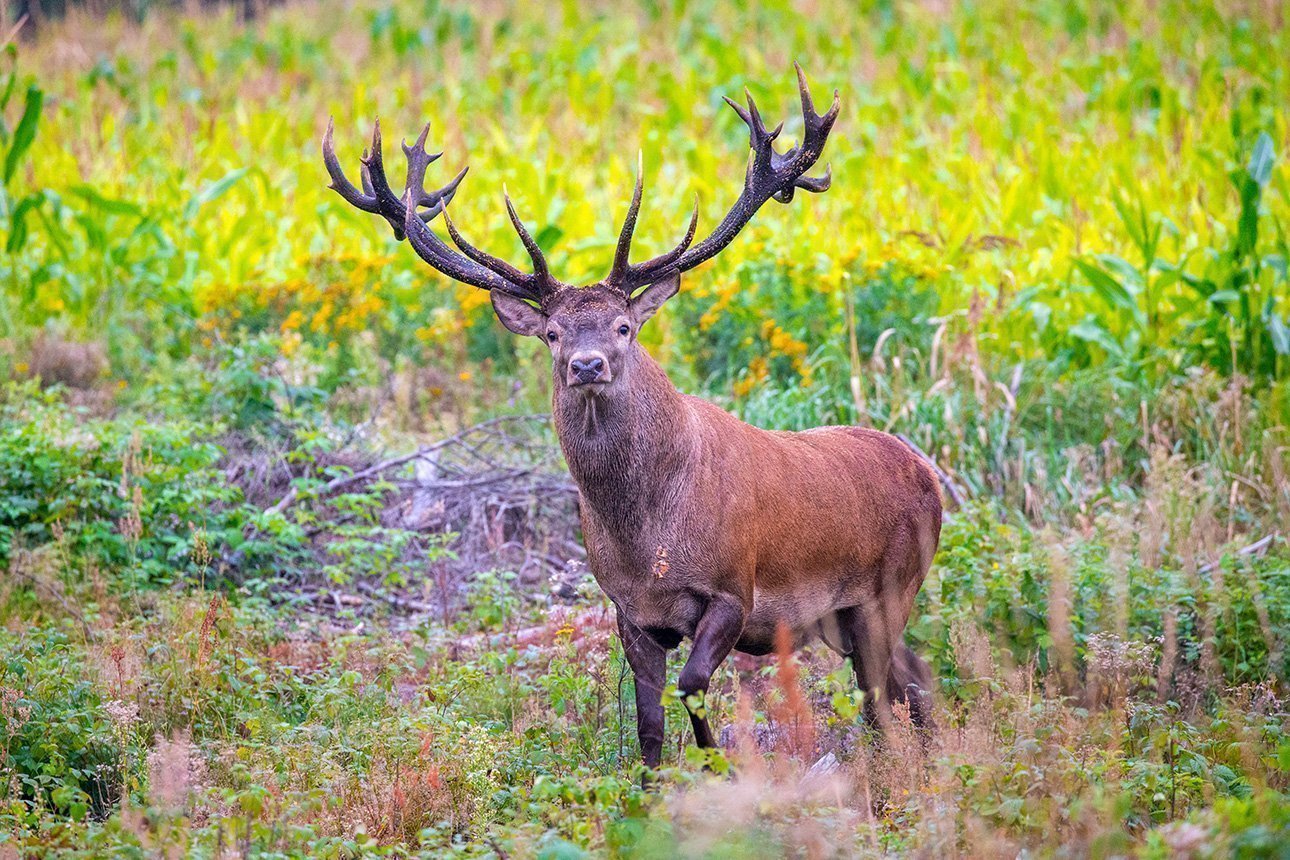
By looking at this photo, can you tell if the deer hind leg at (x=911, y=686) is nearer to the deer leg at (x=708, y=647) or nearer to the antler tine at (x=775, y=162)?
the deer leg at (x=708, y=647)

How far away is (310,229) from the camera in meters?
12.9

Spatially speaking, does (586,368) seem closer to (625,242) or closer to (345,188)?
(625,242)

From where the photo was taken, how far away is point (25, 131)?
11.0 metres

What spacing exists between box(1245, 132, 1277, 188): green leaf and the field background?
0.11 feet

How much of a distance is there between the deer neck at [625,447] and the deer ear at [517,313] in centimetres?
38

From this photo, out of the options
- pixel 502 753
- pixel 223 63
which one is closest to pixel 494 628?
pixel 502 753

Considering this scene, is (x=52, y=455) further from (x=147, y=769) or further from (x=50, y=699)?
(x=147, y=769)

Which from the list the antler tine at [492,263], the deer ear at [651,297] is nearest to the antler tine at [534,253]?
the antler tine at [492,263]

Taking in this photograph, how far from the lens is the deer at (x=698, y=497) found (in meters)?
5.42

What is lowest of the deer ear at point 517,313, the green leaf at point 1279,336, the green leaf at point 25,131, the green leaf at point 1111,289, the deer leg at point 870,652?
the deer leg at point 870,652

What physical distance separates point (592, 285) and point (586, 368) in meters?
0.59

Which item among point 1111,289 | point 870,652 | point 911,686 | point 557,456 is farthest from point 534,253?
point 1111,289

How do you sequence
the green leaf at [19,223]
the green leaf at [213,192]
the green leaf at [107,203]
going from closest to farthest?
the green leaf at [19,223] → the green leaf at [107,203] → the green leaf at [213,192]

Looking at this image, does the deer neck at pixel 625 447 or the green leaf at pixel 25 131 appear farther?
the green leaf at pixel 25 131
